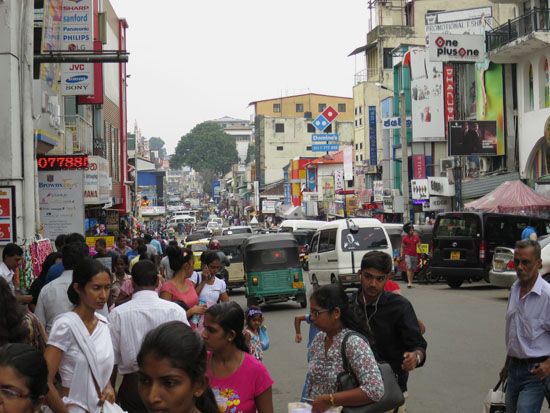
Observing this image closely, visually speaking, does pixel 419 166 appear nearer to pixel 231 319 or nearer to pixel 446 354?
pixel 446 354

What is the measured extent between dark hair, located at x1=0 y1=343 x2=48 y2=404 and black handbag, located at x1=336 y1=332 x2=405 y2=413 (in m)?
1.97

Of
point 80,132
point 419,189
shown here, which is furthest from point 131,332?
point 419,189

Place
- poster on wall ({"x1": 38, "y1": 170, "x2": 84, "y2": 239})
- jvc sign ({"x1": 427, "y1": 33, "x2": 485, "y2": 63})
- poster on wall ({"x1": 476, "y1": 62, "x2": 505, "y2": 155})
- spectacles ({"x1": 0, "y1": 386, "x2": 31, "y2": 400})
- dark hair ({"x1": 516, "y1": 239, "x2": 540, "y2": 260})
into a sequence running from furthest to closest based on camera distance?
poster on wall ({"x1": 476, "y1": 62, "x2": 505, "y2": 155})
jvc sign ({"x1": 427, "y1": 33, "x2": 485, "y2": 63})
poster on wall ({"x1": 38, "y1": 170, "x2": 84, "y2": 239})
dark hair ({"x1": 516, "y1": 239, "x2": 540, "y2": 260})
spectacles ({"x1": 0, "y1": 386, "x2": 31, "y2": 400})

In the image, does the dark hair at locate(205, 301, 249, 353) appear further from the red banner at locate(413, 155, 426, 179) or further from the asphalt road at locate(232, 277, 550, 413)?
the red banner at locate(413, 155, 426, 179)

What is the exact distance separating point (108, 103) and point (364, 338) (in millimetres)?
45720

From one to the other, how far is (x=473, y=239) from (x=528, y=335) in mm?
19822

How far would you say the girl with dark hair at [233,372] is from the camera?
16.4 ft

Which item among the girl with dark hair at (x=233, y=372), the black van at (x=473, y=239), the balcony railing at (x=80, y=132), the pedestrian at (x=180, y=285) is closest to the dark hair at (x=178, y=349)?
the girl with dark hair at (x=233, y=372)

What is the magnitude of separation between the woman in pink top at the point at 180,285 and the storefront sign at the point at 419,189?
42571 mm

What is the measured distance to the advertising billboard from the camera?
41.2 meters

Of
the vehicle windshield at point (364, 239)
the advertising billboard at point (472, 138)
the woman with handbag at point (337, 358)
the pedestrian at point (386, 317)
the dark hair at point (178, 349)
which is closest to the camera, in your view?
the dark hair at point (178, 349)

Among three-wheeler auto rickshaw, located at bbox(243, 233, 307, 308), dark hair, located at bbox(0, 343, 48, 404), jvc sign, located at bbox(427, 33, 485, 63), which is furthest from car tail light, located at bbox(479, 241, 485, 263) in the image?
dark hair, located at bbox(0, 343, 48, 404)

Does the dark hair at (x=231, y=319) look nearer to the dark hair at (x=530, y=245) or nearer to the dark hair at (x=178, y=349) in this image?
the dark hair at (x=178, y=349)

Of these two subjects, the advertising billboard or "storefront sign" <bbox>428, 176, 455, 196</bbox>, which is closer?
the advertising billboard
